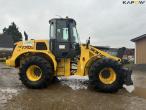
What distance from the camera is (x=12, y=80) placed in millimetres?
18234

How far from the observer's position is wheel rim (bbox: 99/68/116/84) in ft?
49.3

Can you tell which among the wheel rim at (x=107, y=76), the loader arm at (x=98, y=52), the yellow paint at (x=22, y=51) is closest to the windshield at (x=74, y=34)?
the loader arm at (x=98, y=52)

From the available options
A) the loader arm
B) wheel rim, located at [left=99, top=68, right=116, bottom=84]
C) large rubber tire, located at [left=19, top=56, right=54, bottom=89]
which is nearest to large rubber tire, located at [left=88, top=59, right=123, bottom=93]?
wheel rim, located at [left=99, top=68, right=116, bottom=84]

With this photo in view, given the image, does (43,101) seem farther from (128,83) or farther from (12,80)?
(12,80)

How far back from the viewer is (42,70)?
15.7 meters

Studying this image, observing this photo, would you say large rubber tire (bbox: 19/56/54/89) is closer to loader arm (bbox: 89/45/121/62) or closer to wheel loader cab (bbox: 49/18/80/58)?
wheel loader cab (bbox: 49/18/80/58)

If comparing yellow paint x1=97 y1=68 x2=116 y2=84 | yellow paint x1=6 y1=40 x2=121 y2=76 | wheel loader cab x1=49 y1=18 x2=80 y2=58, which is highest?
wheel loader cab x1=49 y1=18 x2=80 y2=58

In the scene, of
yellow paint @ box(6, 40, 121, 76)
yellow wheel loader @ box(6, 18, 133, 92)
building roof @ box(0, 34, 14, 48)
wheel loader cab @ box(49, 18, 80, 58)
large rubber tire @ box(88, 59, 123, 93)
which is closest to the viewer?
large rubber tire @ box(88, 59, 123, 93)

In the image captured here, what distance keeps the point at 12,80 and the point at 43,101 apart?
631cm

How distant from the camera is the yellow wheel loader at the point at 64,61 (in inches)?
590

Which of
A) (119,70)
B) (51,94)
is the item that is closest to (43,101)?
(51,94)

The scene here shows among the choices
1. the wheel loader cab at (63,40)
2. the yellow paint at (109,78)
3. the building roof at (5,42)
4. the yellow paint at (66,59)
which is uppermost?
the building roof at (5,42)

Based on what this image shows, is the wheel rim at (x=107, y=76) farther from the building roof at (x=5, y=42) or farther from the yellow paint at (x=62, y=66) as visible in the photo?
the building roof at (x=5, y=42)

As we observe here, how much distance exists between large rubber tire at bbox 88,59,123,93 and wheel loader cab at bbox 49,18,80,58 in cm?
146
